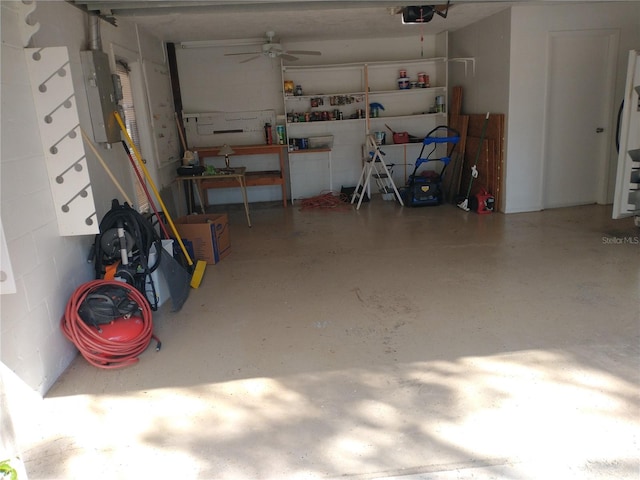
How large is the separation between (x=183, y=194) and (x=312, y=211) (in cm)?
181

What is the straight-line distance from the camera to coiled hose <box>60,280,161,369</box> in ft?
8.91

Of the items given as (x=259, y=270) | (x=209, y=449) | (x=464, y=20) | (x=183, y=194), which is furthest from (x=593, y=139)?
(x=209, y=449)

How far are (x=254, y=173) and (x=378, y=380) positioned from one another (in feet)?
17.5

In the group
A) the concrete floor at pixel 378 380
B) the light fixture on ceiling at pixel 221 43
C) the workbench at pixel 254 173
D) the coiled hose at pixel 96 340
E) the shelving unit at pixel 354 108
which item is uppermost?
the light fixture on ceiling at pixel 221 43

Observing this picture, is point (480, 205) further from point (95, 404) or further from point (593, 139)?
point (95, 404)

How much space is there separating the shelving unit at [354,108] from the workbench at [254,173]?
0.88 feet

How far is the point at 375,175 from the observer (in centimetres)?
725

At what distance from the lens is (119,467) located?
2.00 m

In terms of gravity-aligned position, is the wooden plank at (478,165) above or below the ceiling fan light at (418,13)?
below

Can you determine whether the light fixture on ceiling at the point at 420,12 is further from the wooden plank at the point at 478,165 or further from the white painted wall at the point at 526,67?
the wooden plank at the point at 478,165

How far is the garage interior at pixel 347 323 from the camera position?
6.73 ft

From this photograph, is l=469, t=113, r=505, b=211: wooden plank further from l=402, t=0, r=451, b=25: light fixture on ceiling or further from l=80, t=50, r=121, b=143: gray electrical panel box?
l=80, t=50, r=121, b=143: gray electrical panel box

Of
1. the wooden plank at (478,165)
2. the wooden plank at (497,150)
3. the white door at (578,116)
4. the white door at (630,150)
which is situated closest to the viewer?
the white door at (630,150)

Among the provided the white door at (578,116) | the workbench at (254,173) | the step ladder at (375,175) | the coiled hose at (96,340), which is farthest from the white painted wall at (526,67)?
the coiled hose at (96,340)
